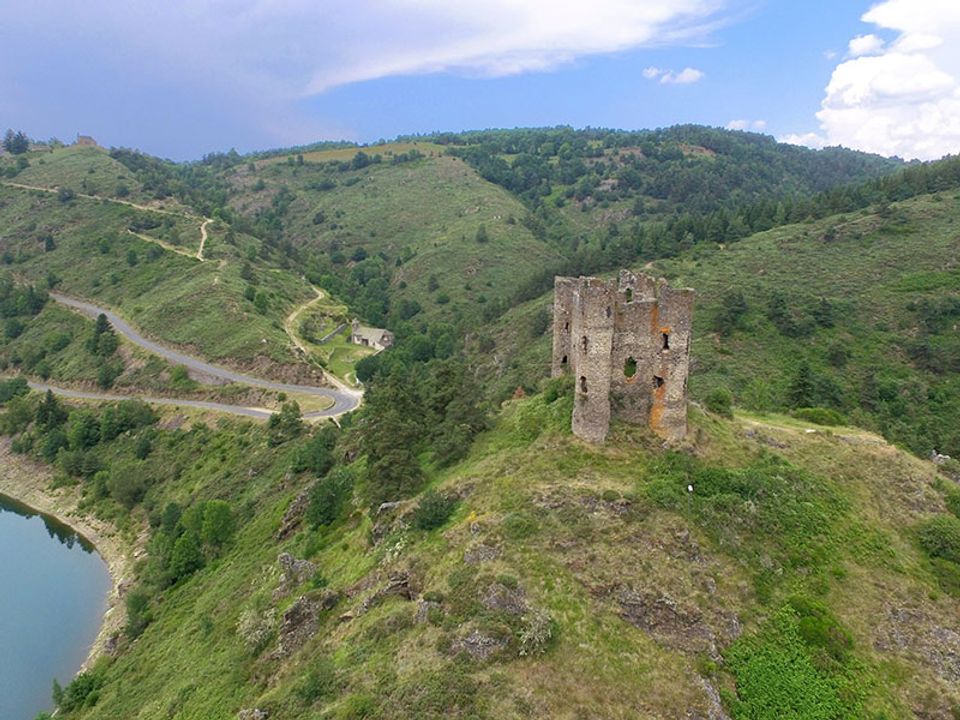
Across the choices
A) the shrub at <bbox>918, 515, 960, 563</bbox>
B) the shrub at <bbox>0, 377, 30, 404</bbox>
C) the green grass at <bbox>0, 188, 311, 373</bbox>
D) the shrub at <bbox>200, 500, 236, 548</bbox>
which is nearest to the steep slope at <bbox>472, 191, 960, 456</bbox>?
the shrub at <bbox>918, 515, 960, 563</bbox>

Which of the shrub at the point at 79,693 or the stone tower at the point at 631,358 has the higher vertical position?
the stone tower at the point at 631,358

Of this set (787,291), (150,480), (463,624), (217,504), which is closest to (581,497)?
(463,624)

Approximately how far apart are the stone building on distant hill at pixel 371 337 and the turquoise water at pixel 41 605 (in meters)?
52.4

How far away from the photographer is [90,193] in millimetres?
153500

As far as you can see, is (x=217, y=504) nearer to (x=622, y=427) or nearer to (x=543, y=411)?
(x=543, y=411)

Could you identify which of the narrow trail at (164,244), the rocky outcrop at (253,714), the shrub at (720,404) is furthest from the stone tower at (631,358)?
the narrow trail at (164,244)

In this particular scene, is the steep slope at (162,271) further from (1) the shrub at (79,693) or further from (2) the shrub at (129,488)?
(1) the shrub at (79,693)

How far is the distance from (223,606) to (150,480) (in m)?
33.8

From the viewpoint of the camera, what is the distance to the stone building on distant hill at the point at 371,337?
111062 millimetres

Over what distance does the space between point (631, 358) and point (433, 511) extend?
507 inches

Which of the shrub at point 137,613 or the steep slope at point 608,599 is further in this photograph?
the shrub at point 137,613

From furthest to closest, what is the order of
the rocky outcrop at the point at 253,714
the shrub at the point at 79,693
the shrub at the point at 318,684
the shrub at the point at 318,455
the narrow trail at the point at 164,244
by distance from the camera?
the narrow trail at the point at 164,244 < the shrub at the point at 318,455 < the shrub at the point at 79,693 < the rocky outcrop at the point at 253,714 < the shrub at the point at 318,684

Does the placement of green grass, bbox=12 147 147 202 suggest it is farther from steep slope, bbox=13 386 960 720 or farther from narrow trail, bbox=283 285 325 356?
steep slope, bbox=13 386 960 720

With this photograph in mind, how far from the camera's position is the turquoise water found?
4794 centimetres
